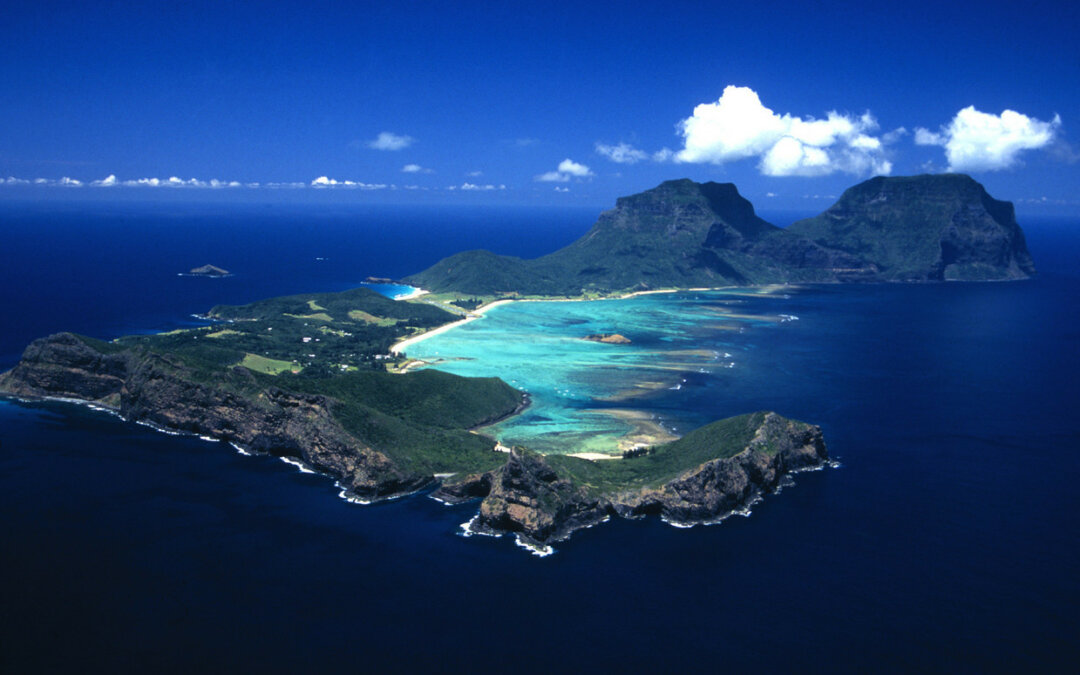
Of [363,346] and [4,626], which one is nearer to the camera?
[4,626]

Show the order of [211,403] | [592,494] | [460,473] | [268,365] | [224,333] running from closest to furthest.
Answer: [592,494] → [460,473] → [211,403] → [268,365] → [224,333]

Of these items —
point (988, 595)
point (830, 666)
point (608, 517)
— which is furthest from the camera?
point (608, 517)

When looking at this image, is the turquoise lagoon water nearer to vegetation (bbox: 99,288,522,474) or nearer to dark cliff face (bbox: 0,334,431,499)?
vegetation (bbox: 99,288,522,474)

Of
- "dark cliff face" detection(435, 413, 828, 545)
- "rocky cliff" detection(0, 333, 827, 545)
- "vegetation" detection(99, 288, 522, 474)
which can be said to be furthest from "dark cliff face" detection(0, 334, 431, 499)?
"dark cliff face" detection(435, 413, 828, 545)

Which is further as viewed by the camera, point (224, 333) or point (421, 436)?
point (224, 333)

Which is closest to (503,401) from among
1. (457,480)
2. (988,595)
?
(457,480)

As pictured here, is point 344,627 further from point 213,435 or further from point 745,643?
point 213,435

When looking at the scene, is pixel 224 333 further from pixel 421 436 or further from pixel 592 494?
pixel 592 494

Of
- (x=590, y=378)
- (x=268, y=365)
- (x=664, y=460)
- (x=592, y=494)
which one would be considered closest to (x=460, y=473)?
(x=592, y=494)
